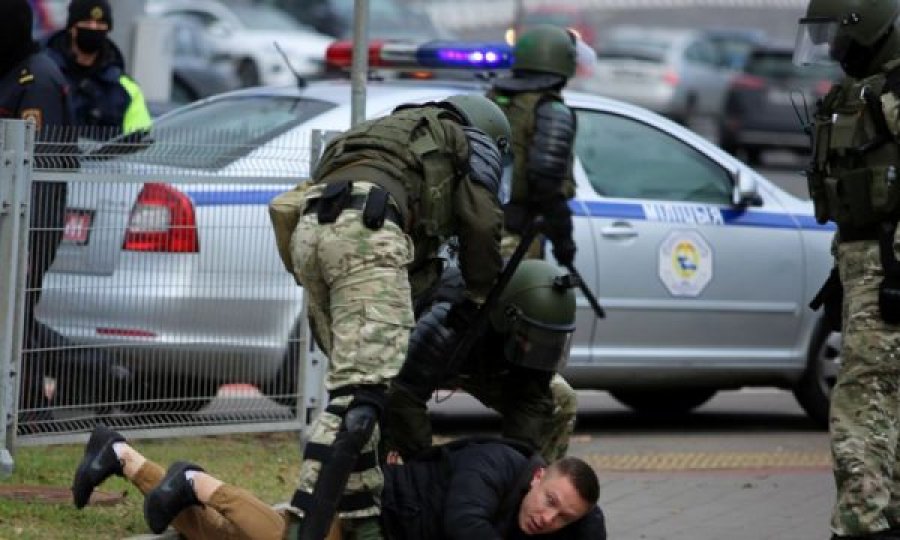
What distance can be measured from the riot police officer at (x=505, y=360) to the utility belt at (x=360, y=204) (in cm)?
67

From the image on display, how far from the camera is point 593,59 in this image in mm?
9969

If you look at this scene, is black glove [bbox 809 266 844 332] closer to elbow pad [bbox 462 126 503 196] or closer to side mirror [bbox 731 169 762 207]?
elbow pad [bbox 462 126 503 196]

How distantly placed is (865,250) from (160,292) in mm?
2879

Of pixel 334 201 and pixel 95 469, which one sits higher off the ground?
pixel 334 201

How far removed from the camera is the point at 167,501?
6238 mm

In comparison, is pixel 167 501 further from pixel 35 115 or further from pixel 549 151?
pixel 549 151

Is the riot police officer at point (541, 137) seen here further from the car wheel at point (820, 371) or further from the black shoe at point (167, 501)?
the black shoe at point (167, 501)

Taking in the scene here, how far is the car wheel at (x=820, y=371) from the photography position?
10.4 metres

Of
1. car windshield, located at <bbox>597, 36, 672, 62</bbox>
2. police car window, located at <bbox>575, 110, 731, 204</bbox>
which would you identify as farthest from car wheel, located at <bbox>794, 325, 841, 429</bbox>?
car windshield, located at <bbox>597, 36, 672, 62</bbox>

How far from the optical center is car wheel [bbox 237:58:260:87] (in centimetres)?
2319

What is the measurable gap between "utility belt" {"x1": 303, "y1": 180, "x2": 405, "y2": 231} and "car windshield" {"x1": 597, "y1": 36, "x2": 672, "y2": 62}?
27.0 meters

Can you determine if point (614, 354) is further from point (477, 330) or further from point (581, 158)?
point (477, 330)

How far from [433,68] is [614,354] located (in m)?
1.67

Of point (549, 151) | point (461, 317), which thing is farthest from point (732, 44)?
point (461, 317)
